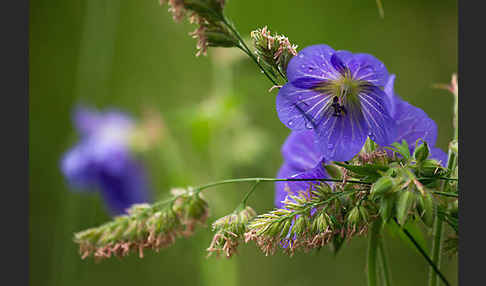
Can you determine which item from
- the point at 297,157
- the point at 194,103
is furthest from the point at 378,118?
the point at 194,103

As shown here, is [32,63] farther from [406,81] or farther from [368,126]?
[368,126]

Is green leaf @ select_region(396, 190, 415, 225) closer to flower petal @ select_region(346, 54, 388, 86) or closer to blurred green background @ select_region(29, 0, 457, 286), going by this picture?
flower petal @ select_region(346, 54, 388, 86)

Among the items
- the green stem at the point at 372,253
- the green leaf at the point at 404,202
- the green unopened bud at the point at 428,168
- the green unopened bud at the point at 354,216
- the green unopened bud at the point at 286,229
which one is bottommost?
the green stem at the point at 372,253

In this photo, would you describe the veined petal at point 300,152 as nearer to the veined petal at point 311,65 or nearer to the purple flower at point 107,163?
the veined petal at point 311,65

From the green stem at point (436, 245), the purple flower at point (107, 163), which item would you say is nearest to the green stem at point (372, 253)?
the green stem at point (436, 245)

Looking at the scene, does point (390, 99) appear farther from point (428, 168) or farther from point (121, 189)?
point (121, 189)

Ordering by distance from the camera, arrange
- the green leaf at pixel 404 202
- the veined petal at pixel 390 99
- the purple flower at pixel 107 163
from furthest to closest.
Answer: the purple flower at pixel 107 163 < the veined petal at pixel 390 99 < the green leaf at pixel 404 202

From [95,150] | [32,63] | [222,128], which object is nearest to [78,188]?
[95,150]
